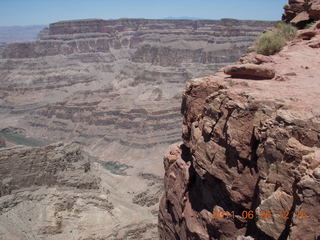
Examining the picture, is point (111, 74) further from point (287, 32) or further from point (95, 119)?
point (287, 32)

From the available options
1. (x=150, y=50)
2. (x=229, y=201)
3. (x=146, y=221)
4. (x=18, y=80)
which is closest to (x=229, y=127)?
(x=229, y=201)

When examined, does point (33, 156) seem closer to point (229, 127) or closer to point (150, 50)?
point (229, 127)

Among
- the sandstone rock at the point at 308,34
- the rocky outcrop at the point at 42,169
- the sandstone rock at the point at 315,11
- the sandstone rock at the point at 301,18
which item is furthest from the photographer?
the rocky outcrop at the point at 42,169

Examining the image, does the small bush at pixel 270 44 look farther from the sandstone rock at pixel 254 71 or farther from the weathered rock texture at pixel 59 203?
the weathered rock texture at pixel 59 203

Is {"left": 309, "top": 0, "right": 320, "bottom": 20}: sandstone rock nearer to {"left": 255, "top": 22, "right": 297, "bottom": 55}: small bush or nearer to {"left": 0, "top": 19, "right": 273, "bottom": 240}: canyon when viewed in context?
{"left": 255, "top": 22, "right": 297, "bottom": 55}: small bush

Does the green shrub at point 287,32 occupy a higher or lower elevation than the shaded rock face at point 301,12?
lower

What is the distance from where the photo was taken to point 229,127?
867 cm

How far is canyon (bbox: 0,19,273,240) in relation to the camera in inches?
955

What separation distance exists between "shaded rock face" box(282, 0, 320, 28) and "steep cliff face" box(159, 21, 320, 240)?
18.9 feet

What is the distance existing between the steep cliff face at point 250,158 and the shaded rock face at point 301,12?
5.77m

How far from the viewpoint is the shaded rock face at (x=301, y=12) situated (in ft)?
59.1

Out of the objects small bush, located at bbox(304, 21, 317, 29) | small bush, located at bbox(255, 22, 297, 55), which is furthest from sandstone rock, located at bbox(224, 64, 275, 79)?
small bush, located at bbox(304, 21, 317, 29)
